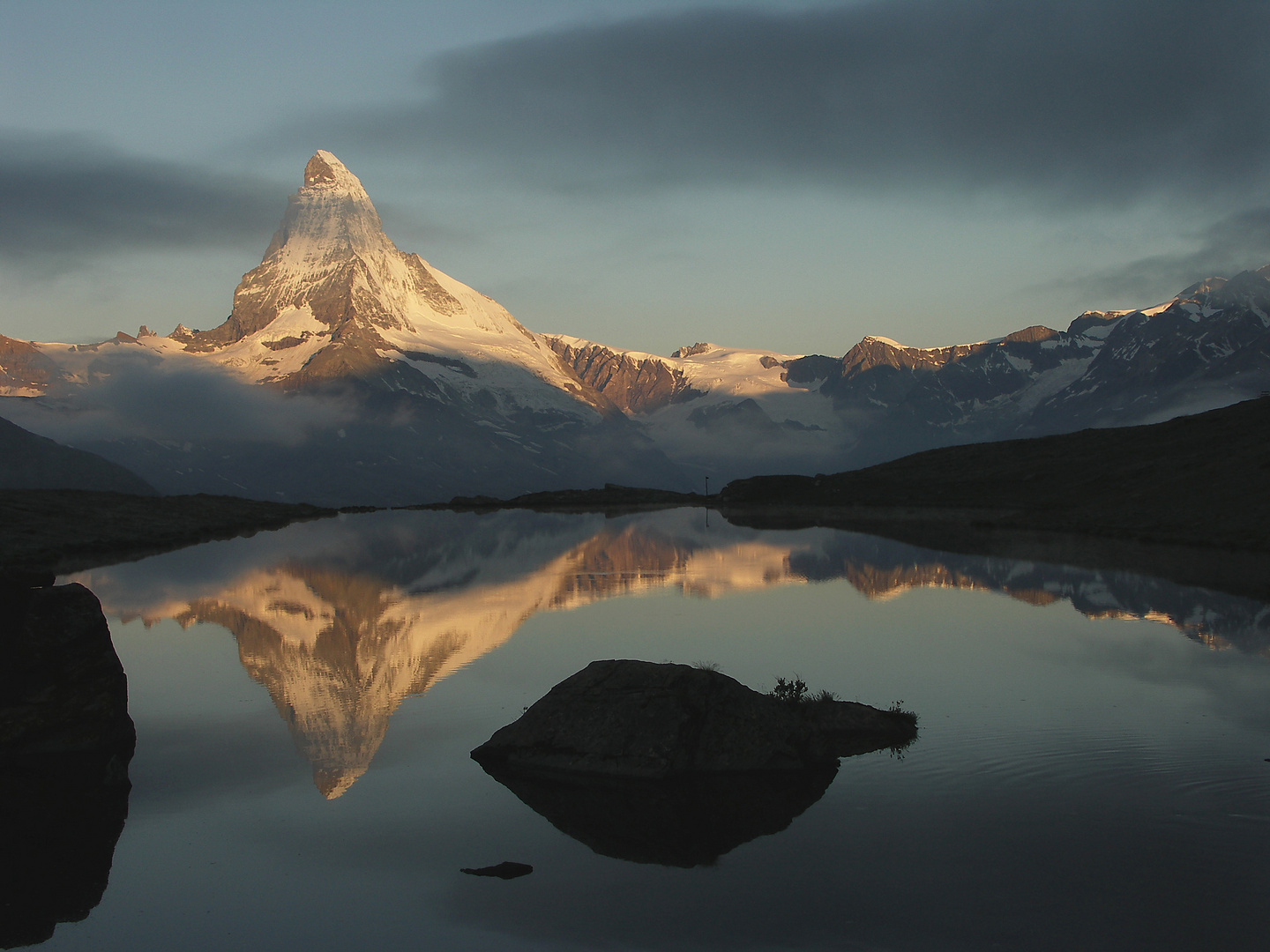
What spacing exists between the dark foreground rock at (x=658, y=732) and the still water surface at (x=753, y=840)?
0.85 metres

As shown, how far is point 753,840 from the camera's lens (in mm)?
14539

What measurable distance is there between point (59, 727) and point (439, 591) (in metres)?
23.3

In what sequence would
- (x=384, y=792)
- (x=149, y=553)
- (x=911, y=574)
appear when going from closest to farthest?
1. (x=384, y=792)
2. (x=911, y=574)
3. (x=149, y=553)

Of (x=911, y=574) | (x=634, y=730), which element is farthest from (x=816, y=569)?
(x=634, y=730)

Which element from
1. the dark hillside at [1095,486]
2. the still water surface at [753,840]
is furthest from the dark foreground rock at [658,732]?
the dark hillside at [1095,486]

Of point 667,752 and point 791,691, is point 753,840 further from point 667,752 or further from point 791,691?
point 791,691

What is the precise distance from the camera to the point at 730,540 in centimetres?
6875

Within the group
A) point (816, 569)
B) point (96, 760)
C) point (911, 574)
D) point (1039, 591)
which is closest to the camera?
point (96, 760)

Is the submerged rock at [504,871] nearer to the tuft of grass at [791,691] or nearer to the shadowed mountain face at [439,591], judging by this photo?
the shadowed mountain face at [439,591]

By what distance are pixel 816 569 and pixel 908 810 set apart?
1330 inches

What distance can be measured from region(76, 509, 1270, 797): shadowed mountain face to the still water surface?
219mm

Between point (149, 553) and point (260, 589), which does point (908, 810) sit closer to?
point (260, 589)

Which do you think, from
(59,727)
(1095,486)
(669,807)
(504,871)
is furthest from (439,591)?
(1095,486)

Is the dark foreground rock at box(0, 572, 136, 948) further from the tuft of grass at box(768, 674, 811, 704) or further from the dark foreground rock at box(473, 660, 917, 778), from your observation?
the tuft of grass at box(768, 674, 811, 704)
